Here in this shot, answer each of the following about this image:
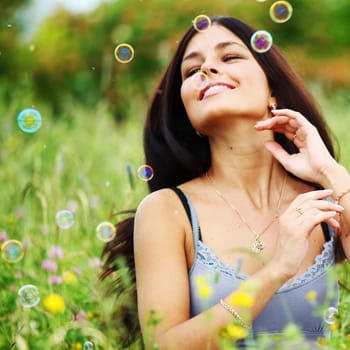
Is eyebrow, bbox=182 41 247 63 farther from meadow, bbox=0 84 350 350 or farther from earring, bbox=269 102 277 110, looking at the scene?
meadow, bbox=0 84 350 350

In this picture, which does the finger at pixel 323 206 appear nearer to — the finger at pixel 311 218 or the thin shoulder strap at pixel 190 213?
the finger at pixel 311 218

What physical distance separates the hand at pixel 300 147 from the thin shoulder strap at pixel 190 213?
30 cm

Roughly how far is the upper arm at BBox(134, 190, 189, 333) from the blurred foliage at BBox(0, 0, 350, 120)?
5.95 meters

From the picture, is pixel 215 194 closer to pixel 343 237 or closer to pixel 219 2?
pixel 343 237

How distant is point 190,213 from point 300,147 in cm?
41

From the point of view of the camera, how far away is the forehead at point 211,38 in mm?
2432

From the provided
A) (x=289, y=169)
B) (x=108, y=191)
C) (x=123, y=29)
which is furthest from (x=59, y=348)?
(x=123, y=29)

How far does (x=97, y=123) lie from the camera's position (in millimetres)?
5195

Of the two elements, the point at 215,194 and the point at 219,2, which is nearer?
the point at 215,194

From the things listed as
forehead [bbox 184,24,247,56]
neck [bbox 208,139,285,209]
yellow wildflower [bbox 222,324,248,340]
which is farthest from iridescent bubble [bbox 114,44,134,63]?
yellow wildflower [bbox 222,324,248,340]

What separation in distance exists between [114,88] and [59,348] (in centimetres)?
636

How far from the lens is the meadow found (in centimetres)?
212

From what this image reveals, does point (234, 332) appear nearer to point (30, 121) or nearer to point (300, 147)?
point (300, 147)

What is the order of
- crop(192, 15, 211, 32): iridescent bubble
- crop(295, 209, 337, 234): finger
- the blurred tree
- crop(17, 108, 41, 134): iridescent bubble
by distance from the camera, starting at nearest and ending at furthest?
1. crop(295, 209, 337, 234): finger
2. crop(192, 15, 211, 32): iridescent bubble
3. crop(17, 108, 41, 134): iridescent bubble
4. the blurred tree
